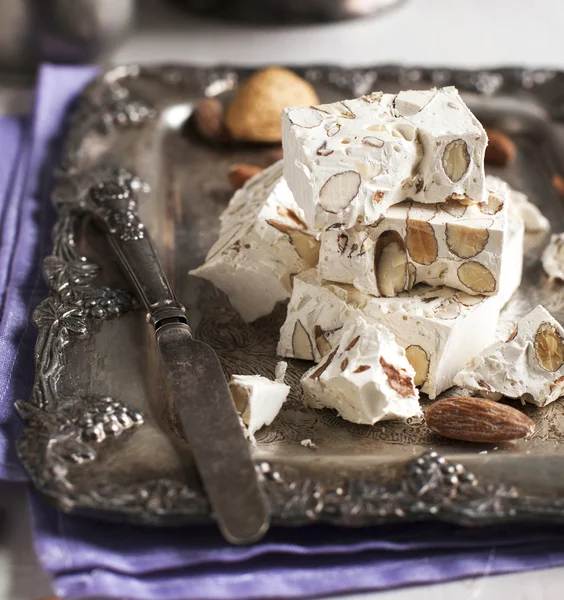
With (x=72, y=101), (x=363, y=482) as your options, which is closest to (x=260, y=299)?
(x=363, y=482)

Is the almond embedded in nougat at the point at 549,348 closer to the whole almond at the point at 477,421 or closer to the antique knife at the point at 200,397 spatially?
the whole almond at the point at 477,421

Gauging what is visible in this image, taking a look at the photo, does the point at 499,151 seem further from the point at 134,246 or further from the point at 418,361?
the point at 134,246

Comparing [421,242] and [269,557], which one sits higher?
[421,242]

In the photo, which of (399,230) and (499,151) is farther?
(499,151)

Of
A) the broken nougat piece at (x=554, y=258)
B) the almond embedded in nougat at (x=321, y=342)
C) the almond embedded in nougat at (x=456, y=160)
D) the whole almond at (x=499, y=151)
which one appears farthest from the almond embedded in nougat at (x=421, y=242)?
the whole almond at (x=499, y=151)

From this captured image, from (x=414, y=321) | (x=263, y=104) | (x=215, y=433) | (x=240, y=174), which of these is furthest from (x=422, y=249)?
(x=263, y=104)
